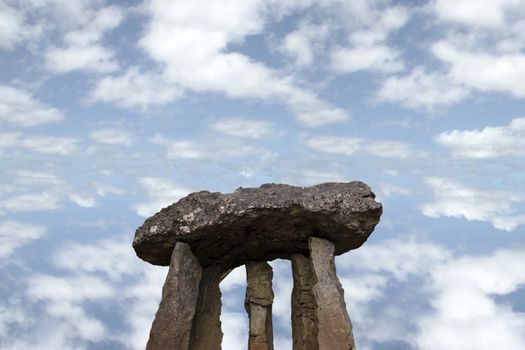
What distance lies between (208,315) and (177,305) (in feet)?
7.34

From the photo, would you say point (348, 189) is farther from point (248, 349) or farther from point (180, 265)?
point (248, 349)

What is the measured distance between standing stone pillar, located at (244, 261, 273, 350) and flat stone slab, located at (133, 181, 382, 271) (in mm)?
1450

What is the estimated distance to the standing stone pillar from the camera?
47.9ft

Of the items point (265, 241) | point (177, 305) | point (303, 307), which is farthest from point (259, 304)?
point (177, 305)

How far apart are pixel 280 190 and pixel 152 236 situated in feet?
8.63

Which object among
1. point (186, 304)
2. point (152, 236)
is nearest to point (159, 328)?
point (186, 304)

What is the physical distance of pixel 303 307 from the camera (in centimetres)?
1427

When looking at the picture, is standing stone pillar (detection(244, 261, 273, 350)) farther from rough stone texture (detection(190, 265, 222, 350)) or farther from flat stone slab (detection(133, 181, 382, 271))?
flat stone slab (detection(133, 181, 382, 271))

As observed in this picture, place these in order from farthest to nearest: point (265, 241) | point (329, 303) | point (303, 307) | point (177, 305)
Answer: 1. point (303, 307)
2. point (265, 241)
3. point (177, 305)
4. point (329, 303)

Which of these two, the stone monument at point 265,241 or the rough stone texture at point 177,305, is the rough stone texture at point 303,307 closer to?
the stone monument at point 265,241

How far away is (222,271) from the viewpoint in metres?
15.0

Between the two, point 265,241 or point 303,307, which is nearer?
point 265,241

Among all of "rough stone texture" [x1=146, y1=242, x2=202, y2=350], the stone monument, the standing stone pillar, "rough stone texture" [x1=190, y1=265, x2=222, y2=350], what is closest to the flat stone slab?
the stone monument

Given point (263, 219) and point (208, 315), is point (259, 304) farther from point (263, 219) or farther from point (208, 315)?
point (263, 219)
